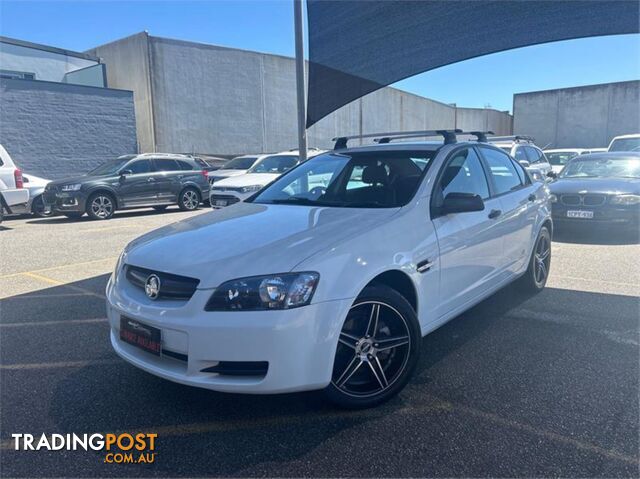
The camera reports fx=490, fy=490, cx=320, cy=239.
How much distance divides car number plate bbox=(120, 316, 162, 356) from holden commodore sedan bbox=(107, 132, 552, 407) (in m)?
0.01

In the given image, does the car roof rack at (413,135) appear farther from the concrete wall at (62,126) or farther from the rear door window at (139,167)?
the concrete wall at (62,126)

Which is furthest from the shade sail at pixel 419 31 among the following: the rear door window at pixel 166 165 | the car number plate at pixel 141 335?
the rear door window at pixel 166 165

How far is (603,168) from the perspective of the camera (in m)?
9.62

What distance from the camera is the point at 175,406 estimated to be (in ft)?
9.87

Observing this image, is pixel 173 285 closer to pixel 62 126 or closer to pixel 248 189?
pixel 248 189

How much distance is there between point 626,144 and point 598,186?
721 cm

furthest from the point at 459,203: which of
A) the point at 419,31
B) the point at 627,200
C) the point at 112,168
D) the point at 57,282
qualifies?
the point at 112,168

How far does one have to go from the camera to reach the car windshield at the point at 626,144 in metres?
13.9

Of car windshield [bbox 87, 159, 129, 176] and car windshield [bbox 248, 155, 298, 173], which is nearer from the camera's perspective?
car windshield [bbox 87, 159, 129, 176]

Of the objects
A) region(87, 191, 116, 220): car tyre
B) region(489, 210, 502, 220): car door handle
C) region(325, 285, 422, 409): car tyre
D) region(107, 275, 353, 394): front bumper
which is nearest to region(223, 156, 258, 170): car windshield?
region(87, 191, 116, 220): car tyre

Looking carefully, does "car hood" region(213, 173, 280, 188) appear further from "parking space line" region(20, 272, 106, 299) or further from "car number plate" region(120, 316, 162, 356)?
"car number plate" region(120, 316, 162, 356)

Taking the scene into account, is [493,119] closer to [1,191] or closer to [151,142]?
[151,142]

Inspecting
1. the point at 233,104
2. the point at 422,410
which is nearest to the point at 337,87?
the point at 422,410

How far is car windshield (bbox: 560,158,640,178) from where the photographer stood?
9172mm
